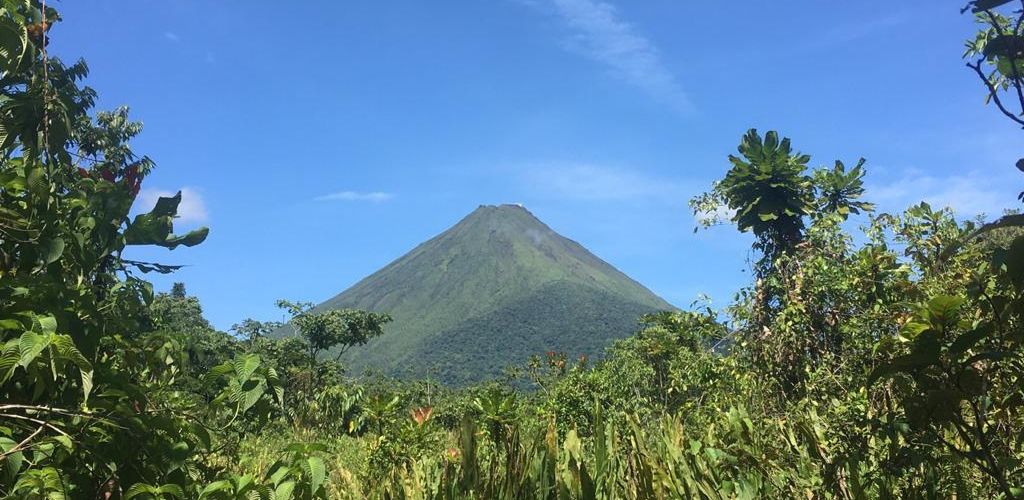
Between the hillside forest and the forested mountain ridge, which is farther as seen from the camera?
the forested mountain ridge

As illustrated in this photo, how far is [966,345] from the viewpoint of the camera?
1.37 meters

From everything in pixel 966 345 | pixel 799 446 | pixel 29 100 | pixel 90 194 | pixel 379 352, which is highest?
pixel 379 352

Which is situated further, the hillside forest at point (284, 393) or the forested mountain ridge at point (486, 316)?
the forested mountain ridge at point (486, 316)

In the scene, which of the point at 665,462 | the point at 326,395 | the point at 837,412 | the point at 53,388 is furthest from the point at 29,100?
the point at 326,395

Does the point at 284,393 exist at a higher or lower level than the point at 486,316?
lower

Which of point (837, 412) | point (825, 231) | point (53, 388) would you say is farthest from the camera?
point (825, 231)

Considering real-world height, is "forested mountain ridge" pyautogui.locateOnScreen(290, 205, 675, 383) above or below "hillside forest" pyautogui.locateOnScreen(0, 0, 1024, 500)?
above

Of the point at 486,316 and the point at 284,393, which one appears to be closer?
the point at 284,393

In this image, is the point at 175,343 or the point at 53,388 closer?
the point at 53,388

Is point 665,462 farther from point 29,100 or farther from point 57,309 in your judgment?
point 29,100

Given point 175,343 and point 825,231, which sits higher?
point 825,231

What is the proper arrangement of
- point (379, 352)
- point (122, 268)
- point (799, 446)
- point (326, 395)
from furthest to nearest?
point (379, 352) < point (326, 395) < point (799, 446) < point (122, 268)

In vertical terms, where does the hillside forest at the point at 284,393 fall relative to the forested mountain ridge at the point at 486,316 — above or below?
below

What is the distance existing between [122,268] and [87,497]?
2.13ft
